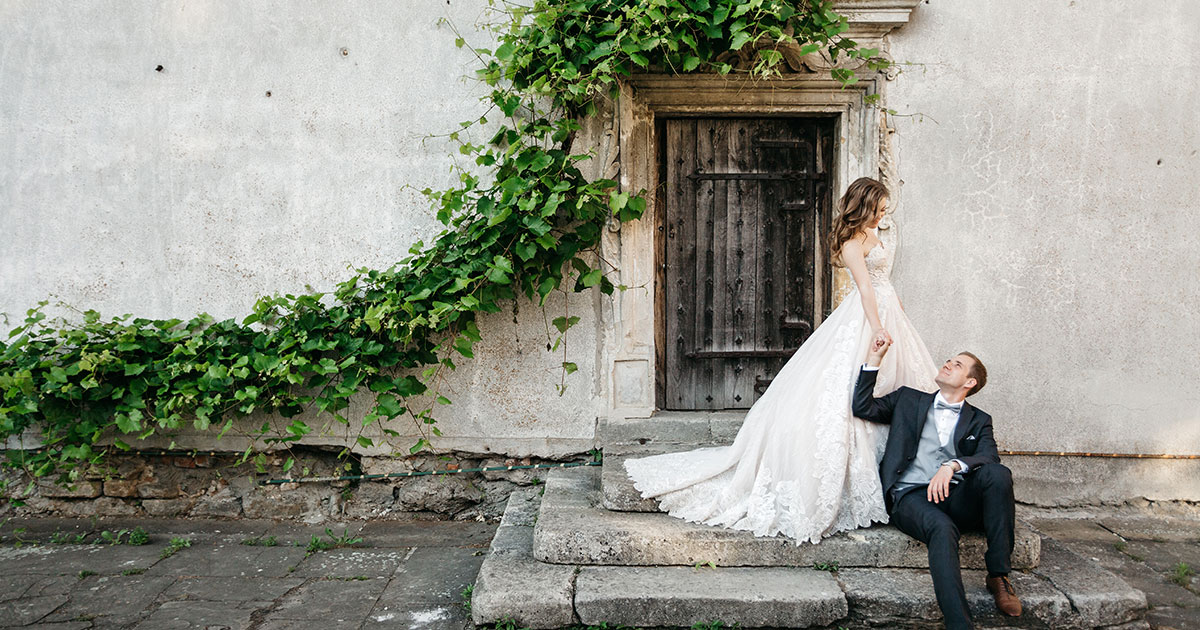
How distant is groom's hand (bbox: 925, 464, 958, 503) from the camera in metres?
2.97

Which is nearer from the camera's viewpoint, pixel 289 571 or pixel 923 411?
pixel 923 411

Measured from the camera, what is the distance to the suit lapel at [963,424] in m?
3.10

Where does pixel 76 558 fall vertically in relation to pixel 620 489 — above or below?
below

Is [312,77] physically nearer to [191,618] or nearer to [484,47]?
[484,47]

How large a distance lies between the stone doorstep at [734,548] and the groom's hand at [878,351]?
721 mm

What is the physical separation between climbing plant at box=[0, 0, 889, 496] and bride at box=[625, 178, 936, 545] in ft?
3.58

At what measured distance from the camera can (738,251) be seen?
4.52 metres

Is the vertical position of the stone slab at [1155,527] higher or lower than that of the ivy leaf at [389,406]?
lower

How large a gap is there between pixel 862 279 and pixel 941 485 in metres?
0.90

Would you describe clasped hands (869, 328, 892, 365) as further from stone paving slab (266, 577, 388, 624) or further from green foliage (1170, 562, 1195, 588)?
stone paving slab (266, 577, 388, 624)

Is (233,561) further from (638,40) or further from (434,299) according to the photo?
(638,40)

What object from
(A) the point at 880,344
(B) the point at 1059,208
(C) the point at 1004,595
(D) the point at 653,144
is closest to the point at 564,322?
(D) the point at 653,144

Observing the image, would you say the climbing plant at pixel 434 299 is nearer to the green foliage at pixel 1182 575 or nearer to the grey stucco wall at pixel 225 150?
the grey stucco wall at pixel 225 150

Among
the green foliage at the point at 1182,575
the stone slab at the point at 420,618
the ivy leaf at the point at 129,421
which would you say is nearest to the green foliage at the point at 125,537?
the ivy leaf at the point at 129,421
